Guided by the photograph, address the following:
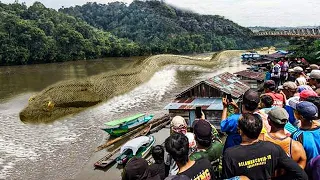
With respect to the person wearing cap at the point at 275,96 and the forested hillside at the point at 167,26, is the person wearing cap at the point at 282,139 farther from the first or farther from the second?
the forested hillside at the point at 167,26

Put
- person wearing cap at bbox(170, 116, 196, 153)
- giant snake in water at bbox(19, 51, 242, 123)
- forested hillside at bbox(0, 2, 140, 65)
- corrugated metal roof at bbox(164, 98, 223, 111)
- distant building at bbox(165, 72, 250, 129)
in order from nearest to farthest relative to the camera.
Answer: person wearing cap at bbox(170, 116, 196, 153)
distant building at bbox(165, 72, 250, 129)
corrugated metal roof at bbox(164, 98, 223, 111)
giant snake in water at bbox(19, 51, 242, 123)
forested hillside at bbox(0, 2, 140, 65)

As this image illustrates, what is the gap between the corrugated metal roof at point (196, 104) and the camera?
14578 mm

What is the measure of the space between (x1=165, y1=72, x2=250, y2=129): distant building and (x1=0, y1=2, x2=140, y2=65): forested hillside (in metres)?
43.3

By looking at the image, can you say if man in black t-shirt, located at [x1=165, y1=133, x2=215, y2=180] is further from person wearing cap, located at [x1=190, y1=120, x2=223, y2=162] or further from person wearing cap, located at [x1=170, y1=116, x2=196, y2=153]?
person wearing cap, located at [x1=170, y1=116, x2=196, y2=153]

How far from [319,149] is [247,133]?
41.5 inches

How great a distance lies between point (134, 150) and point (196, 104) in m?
4.04

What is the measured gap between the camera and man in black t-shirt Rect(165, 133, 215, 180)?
141 inches

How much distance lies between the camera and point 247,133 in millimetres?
3697

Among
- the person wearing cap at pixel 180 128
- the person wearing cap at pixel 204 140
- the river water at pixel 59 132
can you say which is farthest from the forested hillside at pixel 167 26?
the person wearing cap at pixel 204 140

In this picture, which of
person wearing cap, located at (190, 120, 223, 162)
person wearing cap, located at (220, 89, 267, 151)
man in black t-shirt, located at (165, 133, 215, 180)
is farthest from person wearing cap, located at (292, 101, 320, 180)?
man in black t-shirt, located at (165, 133, 215, 180)

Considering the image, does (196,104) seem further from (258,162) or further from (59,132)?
(258,162)

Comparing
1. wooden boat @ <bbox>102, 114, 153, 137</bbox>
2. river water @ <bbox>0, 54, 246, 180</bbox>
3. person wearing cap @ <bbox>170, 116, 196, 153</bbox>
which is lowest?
river water @ <bbox>0, 54, 246, 180</bbox>

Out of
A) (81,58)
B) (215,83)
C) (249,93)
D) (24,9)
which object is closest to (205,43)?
(81,58)

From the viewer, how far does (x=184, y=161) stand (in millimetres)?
3611
